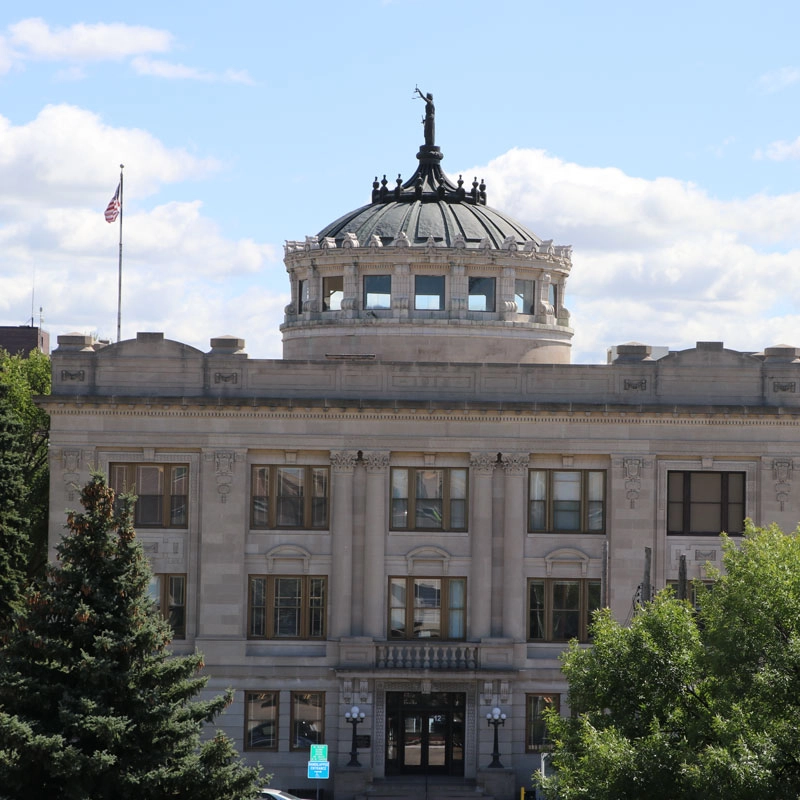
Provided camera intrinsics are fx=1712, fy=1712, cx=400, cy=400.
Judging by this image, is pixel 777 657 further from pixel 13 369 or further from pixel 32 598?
pixel 13 369

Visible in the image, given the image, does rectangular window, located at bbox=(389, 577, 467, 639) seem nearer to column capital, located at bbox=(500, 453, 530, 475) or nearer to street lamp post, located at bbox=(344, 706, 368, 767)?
street lamp post, located at bbox=(344, 706, 368, 767)

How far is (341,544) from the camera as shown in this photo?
177 feet

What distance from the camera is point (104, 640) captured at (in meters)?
35.4

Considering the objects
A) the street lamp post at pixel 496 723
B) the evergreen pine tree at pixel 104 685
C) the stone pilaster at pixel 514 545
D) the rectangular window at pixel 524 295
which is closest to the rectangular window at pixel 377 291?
the rectangular window at pixel 524 295

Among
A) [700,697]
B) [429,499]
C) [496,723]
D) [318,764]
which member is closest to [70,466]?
[429,499]

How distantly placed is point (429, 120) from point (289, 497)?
19611 mm

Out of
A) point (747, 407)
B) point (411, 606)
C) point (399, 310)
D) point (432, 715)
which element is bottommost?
point (432, 715)

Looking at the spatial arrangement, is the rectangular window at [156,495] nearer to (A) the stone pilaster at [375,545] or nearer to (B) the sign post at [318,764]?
(A) the stone pilaster at [375,545]

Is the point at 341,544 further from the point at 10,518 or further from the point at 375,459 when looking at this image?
the point at 10,518

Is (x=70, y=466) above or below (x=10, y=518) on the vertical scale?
above

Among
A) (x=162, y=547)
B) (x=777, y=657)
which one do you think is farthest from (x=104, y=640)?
(x=162, y=547)

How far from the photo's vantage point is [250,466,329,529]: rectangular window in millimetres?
54188

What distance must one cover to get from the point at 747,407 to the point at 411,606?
1231 cm

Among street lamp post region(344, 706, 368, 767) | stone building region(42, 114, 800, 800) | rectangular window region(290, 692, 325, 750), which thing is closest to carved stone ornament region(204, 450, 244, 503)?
stone building region(42, 114, 800, 800)
